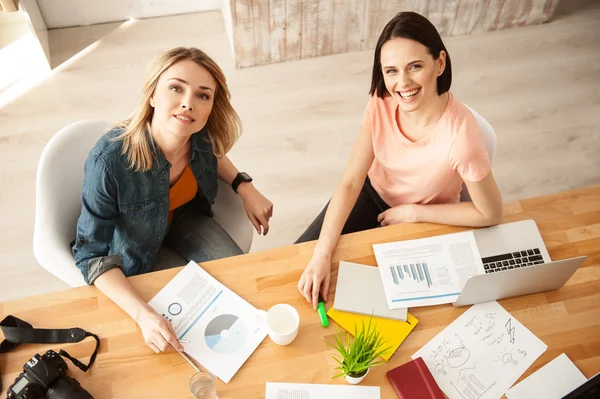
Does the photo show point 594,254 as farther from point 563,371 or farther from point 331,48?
point 331,48

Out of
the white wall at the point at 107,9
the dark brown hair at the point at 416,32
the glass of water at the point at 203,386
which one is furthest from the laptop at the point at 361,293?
the white wall at the point at 107,9

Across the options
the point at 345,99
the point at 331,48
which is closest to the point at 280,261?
the point at 345,99

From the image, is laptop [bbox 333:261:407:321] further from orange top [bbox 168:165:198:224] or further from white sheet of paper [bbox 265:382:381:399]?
orange top [bbox 168:165:198:224]

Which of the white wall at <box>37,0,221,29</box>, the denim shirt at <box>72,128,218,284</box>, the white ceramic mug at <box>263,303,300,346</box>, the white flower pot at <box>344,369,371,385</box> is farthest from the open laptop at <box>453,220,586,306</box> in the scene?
the white wall at <box>37,0,221,29</box>

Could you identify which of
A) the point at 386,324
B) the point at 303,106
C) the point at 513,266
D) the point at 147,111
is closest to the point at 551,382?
the point at 513,266

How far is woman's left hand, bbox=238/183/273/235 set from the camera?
175 cm

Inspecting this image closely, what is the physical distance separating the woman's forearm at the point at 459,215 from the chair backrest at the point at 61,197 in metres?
1.06

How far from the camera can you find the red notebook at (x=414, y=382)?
1.19m

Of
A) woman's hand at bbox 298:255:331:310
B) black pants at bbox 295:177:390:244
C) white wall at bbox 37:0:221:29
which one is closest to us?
woman's hand at bbox 298:255:331:310

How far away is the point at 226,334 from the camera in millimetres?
1286

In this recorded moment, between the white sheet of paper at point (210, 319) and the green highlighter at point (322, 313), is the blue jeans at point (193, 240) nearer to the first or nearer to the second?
the white sheet of paper at point (210, 319)

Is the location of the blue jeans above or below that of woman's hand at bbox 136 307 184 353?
below

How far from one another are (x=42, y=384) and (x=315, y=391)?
0.64 metres

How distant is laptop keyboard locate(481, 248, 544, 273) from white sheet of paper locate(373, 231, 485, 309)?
2cm
